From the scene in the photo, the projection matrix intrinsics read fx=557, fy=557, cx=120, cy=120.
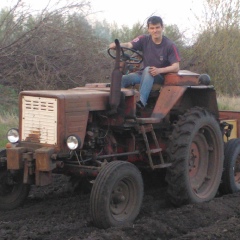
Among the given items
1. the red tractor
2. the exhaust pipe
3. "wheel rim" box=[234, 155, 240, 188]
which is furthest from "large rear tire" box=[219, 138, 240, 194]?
the exhaust pipe

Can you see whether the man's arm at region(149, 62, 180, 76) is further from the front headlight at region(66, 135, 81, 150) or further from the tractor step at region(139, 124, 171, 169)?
the front headlight at region(66, 135, 81, 150)

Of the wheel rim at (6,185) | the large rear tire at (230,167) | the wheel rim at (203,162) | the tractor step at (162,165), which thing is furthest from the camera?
the large rear tire at (230,167)

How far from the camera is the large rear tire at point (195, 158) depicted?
5961mm

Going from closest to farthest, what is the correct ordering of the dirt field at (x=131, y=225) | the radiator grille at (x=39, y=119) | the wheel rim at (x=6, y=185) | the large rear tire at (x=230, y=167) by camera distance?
the dirt field at (x=131, y=225), the radiator grille at (x=39, y=119), the wheel rim at (x=6, y=185), the large rear tire at (x=230, y=167)

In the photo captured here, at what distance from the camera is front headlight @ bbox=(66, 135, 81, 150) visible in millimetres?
5238

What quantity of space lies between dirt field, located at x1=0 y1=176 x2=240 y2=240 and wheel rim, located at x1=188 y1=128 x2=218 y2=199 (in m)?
0.25

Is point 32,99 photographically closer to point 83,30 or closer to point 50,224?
point 50,224

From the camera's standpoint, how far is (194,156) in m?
6.48

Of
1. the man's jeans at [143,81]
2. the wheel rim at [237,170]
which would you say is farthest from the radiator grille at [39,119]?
the wheel rim at [237,170]

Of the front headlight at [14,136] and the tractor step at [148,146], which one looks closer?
the front headlight at [14,136]

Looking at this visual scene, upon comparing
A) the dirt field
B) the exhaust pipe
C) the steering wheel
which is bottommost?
the dirt field

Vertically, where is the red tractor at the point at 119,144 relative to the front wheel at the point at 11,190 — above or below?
above

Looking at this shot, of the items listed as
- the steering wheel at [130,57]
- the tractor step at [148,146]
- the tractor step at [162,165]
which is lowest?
the tractor step at [162,165]

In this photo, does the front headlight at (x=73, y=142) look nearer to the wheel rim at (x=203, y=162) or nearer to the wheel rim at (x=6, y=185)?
the wheel rim at (x=6, y=185)
